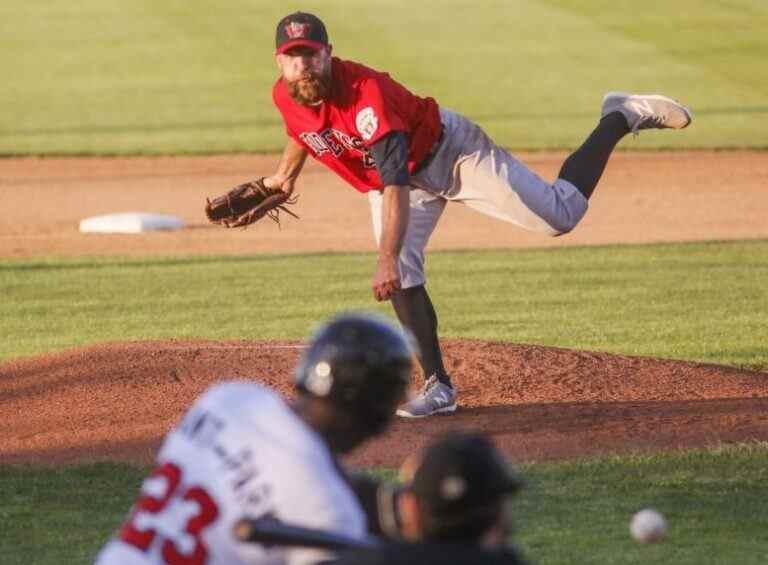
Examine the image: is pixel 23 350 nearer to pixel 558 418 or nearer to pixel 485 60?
pixel 558 418

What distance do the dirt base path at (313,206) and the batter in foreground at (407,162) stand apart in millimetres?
8291

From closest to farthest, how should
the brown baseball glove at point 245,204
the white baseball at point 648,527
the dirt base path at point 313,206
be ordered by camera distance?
1. the white baseball at point 648,527
2. the brown baseball glove at point 245,204
3. the dirt base path at point 313,206

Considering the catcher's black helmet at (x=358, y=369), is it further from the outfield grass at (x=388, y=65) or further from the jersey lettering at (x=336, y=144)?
the outfield grass at (x=388, y=65)

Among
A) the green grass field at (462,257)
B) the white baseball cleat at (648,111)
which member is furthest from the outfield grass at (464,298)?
the white baseball cleat at (648,111)

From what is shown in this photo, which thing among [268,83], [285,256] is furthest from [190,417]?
[268,83]

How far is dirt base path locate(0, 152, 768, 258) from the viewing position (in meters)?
17.1

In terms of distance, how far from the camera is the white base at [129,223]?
Result: 18.0m

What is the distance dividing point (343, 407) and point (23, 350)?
27.9 ft

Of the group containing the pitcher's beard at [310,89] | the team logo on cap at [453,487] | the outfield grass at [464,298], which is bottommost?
the outfield grass at [464,298]

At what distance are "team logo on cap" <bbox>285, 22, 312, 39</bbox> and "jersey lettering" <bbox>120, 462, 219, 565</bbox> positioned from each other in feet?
14.3

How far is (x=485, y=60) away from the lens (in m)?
30.1

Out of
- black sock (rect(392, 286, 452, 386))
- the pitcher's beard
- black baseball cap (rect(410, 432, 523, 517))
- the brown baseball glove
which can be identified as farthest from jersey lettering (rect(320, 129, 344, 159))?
black baseball cap (rect(410, 432, 523, 517))

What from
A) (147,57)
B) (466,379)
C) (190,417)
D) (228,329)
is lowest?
(147,57)

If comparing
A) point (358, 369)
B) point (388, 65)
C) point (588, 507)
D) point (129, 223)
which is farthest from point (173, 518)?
point (388, 65)
